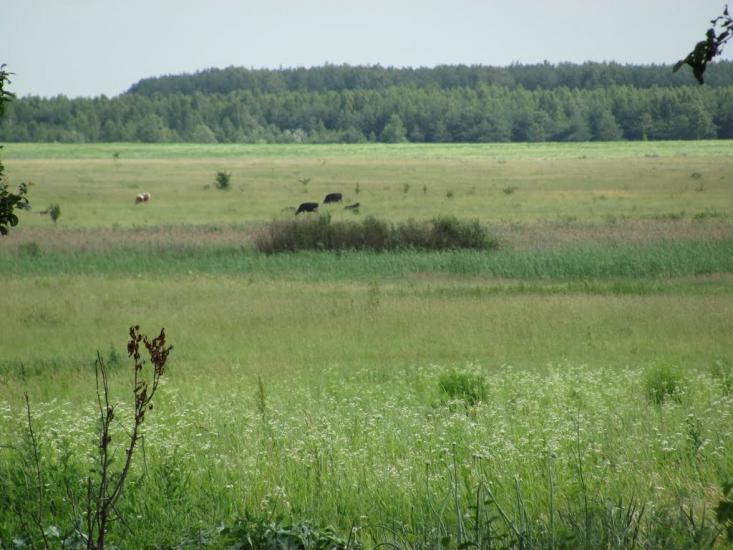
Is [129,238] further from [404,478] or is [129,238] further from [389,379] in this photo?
[404,478]

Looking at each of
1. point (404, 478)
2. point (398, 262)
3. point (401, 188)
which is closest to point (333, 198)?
point (401, 188)

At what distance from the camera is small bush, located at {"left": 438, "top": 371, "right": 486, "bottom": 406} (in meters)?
13.8

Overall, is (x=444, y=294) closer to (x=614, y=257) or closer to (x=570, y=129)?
(x=614, y=257)

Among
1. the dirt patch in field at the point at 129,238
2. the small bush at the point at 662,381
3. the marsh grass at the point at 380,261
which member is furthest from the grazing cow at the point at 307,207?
the small bush at the point at 662,381

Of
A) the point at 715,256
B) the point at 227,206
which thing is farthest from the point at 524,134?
the point at 715,256

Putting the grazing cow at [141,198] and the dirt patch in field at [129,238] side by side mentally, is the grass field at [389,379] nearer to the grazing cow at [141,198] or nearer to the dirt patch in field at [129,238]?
the dirt patch in field at [129,238]

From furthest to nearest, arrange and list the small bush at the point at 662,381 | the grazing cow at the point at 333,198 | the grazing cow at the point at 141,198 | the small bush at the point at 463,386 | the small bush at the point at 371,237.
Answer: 1. the grazing cow at the point at 141,198
2. the grazing cow at the point at 333,198
3. the small bush at the point at 371,237
4. the small bush at the point at 463,386
5. the small bush at the point at 662,381

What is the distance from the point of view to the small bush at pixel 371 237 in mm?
37125

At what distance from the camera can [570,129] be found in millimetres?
191625

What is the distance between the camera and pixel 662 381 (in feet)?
46.0

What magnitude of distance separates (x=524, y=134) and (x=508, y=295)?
174m

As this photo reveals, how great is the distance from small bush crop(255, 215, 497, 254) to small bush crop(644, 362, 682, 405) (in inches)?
890

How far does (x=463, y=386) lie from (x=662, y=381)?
2.68m

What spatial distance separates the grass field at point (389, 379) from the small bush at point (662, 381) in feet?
0.11
